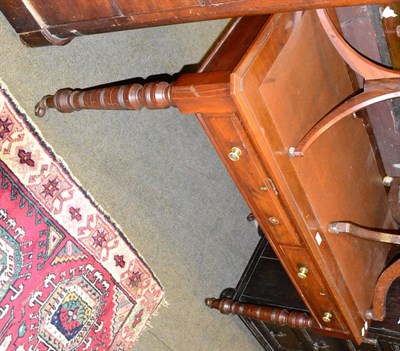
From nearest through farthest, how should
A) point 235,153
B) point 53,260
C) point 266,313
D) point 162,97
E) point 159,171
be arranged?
point 235,153
point 162,97
point 53,260
point 266,313
point 159,171

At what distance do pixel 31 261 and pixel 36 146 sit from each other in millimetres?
421

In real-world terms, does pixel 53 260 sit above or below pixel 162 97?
below

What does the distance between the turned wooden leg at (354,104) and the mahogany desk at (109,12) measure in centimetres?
38

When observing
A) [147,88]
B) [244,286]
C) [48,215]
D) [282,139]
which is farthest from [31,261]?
[244,286]

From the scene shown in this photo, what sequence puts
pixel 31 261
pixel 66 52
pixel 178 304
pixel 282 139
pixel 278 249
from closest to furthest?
pixel 282 139, pixel 278 249, pixel 31 261, pixel 66 52, pixel 178 304

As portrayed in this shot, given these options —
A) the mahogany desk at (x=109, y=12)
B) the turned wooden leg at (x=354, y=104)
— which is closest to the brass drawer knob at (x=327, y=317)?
the turned wooden leg at (x=354, y=104)

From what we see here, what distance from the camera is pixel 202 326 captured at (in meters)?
2.64

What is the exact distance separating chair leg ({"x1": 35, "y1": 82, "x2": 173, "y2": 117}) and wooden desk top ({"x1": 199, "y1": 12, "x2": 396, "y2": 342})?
0.21 m

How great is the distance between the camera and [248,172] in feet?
4.74

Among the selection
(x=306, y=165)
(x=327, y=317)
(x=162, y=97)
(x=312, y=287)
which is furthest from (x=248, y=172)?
(x=327, y=317)

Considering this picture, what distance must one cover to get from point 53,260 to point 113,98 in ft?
2.25

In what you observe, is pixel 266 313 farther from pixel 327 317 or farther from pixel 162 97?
pixel 162 97

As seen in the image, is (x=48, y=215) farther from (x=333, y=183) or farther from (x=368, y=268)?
(x=368, y=268)

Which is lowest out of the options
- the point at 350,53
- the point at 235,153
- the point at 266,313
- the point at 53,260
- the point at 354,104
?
the point at 53,260
